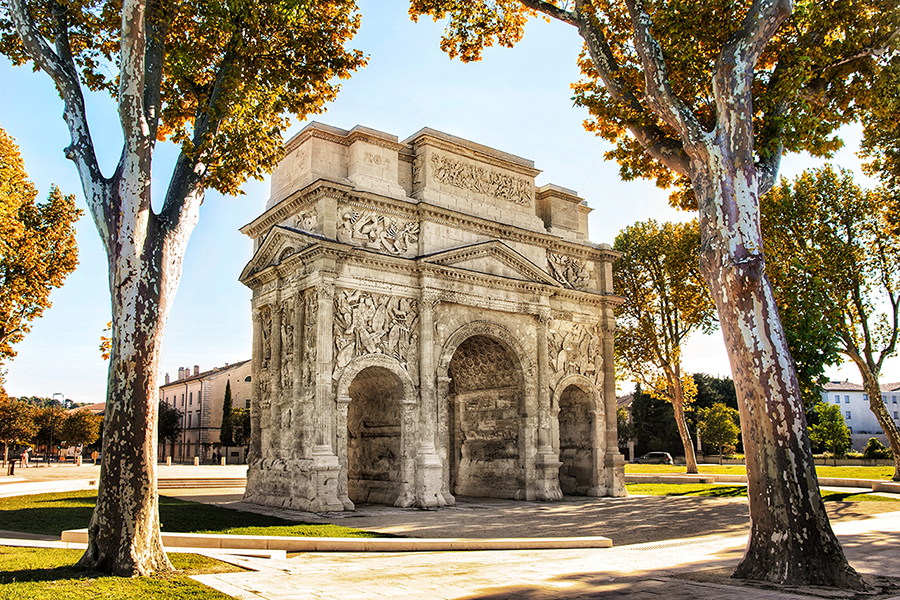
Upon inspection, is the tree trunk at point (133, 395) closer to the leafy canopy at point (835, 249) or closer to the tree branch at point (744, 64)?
the tree branch at point (744, 64)

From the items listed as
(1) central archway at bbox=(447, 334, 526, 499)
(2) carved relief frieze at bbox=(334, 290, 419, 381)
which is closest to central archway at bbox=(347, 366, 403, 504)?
(2) carved relief frieze at bbox=(334, 290, 419, 381)

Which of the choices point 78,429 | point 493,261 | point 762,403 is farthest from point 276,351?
point 78,429

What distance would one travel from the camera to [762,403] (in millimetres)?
9539

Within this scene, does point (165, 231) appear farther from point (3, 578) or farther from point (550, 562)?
point (550, 562)

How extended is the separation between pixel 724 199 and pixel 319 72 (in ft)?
24.6

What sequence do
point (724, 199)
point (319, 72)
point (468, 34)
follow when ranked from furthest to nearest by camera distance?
1. point (468, 34)
2. point (319, 72)
3. point (724, 199)

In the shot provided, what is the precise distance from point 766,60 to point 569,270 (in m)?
13.1

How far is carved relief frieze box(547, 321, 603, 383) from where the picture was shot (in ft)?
81.6

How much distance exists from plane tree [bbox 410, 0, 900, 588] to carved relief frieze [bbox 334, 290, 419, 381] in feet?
27.1

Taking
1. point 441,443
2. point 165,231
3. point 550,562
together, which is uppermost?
point 165,231

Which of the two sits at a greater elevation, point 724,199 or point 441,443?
point 724,199

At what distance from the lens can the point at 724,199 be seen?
1038 cm

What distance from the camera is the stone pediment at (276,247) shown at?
2015cm

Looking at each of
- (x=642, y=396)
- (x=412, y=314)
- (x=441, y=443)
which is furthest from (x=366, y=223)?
(x=642, y=396)
